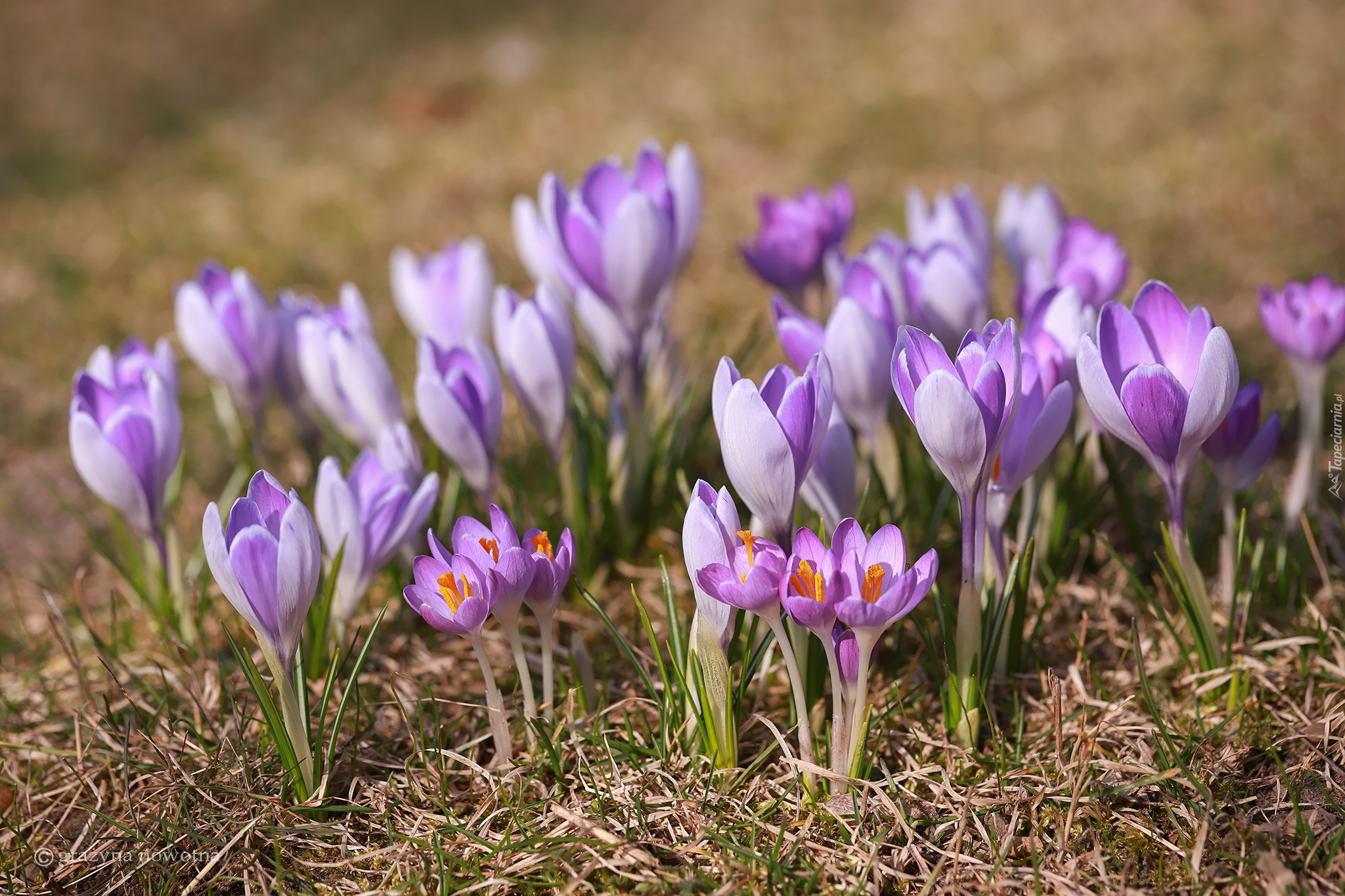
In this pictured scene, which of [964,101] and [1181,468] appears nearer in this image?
[1181,468]

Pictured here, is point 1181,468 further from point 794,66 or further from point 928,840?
point 794,66

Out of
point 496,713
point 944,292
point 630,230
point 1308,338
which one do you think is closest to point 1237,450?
point 1308,338

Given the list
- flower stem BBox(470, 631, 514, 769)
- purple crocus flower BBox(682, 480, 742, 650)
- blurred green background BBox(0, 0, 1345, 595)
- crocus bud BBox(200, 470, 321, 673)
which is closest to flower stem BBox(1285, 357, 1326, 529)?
blurred green background BBox(0, 0, 1345, 595)

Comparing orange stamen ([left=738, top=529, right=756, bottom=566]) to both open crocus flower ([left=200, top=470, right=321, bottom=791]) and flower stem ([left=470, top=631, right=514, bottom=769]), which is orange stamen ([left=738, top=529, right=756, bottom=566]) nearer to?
flower stem ([left=470, top=631, right=514, bottom=769])

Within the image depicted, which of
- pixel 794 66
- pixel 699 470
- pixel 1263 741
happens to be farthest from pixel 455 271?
pixel 794 66

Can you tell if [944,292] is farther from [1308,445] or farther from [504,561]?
[504,561]

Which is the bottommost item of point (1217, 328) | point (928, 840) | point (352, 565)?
point (928, 840)
